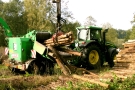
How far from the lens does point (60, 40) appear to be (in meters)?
10.1

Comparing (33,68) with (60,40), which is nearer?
(60,40)

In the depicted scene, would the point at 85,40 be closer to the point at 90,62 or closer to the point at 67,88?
the point at 90,62

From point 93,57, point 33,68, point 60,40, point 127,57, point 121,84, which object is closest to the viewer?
point 121,84

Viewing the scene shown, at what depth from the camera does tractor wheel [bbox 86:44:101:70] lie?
12362 mm

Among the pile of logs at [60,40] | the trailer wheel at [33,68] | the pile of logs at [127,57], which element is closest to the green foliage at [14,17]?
the pile of logs at [60,40]

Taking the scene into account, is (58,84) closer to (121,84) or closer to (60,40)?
(121,84)

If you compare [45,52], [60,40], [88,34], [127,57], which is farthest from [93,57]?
[45,52]

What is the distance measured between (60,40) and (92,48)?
2878 millimetres

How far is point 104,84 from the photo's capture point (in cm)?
689

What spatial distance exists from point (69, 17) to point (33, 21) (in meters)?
5.60

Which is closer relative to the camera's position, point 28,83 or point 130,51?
point 28,83

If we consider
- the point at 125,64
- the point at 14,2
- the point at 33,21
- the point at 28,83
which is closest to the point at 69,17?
the point at 33,21

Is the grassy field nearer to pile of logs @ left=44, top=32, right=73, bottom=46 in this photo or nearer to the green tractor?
pile of logs @ left=44, top=32, right=73, bottom=46

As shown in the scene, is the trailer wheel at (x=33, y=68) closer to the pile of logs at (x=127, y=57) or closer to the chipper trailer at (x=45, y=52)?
the chipper trailer at (x=45, y=52)
